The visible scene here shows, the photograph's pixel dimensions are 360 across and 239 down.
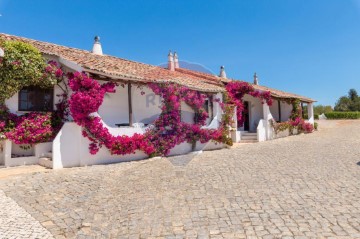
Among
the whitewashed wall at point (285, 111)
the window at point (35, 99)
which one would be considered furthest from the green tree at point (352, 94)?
the window at point (35, 99)

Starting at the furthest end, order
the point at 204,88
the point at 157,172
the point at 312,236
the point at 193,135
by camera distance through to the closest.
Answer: the point at 204,88, the point at 193,135, the point at 157,172, the point at 312,236

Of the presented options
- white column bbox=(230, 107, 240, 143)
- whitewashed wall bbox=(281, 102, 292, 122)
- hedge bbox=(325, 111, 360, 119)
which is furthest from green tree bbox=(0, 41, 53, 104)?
hedge bbox=(325, 111, 360, 119)

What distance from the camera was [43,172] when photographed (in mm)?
9102

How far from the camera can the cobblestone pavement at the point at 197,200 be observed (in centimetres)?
465

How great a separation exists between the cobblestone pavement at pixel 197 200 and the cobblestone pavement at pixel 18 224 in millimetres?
147

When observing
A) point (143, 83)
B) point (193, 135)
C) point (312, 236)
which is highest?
point (143, 83)

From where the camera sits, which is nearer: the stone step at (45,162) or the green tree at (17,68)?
the green tree at (17,68)

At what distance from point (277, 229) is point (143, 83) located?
9.46m

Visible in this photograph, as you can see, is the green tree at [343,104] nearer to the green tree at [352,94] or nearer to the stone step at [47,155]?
the green tree at [352,94]

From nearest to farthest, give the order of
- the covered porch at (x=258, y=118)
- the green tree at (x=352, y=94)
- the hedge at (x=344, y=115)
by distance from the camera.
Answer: the covered porch at (x=258, y=118), the hedge at (x=344, y=115), the green tree at (x=352, y=94)

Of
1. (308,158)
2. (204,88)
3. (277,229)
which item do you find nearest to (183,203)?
(277,229)

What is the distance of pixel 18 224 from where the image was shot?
4918 mm

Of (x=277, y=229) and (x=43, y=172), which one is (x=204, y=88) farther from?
(x=277, y=229)

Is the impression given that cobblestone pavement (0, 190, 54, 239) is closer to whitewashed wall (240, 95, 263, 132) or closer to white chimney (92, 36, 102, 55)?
white chimney (92, 36, 102, 55)
